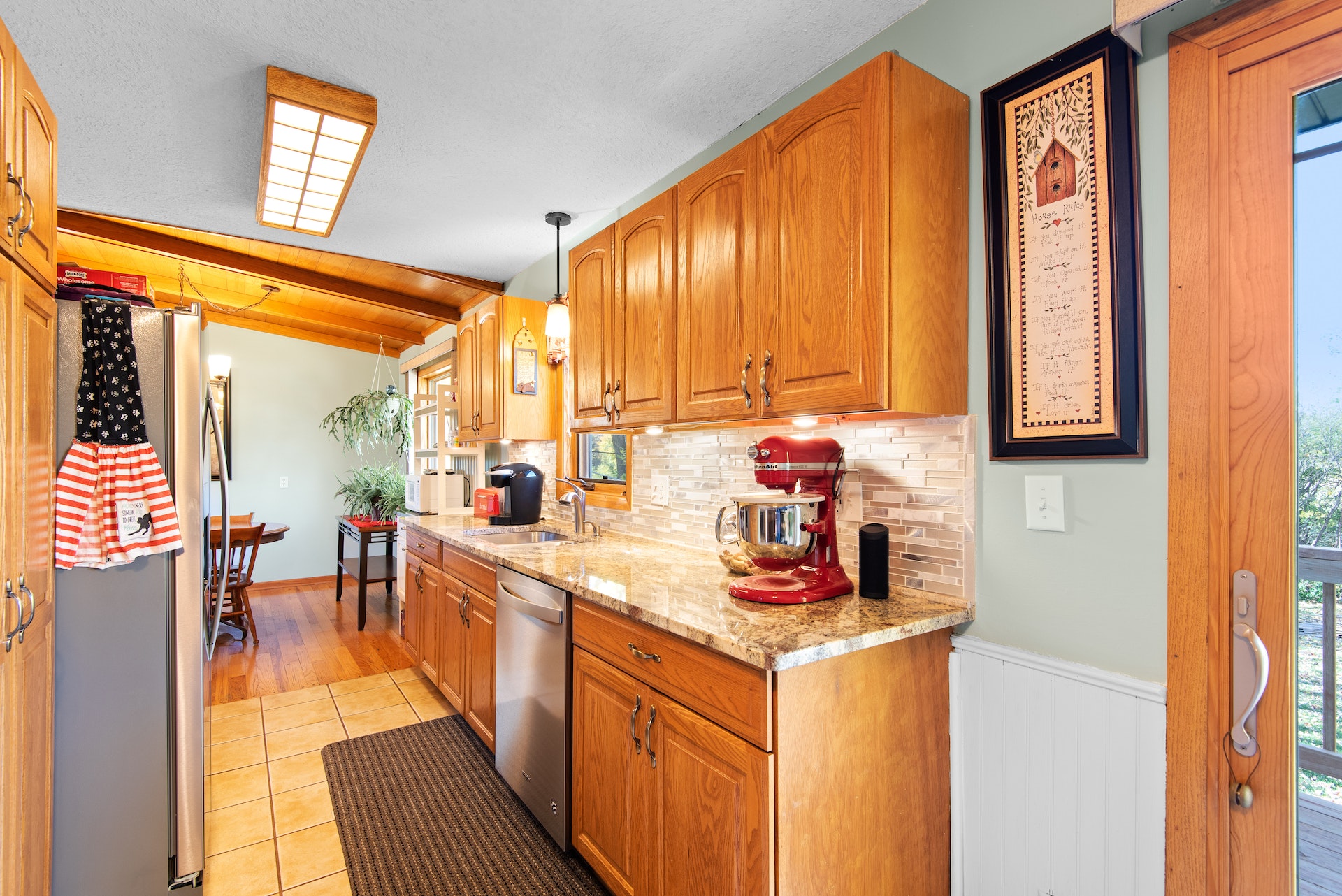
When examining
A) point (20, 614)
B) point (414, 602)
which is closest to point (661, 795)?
point (20, 614)

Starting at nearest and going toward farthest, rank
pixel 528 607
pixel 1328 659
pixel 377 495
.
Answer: pixel 1328 659
pixel 528 607
pixel 377 495

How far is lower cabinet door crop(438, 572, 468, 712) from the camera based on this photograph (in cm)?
282

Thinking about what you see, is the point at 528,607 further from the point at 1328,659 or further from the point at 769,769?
the point at 1328,659

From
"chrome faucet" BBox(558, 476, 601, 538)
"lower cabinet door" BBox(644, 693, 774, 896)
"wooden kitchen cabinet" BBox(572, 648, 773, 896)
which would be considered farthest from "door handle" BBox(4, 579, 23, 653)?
"chrome faucet" BBox(558, 476, 601, 538)

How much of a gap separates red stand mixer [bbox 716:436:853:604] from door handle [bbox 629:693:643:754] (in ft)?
1.18

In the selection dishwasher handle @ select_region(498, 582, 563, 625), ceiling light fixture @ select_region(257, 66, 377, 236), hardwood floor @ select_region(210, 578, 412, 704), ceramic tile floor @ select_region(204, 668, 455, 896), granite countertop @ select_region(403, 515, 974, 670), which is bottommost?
hardwood floor @ select_region(210, 578, 412, 704)

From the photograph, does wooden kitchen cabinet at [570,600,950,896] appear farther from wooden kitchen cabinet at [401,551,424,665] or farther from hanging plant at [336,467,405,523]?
hanging plant at [336,467,405,523]

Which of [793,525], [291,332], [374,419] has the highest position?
[291,332]

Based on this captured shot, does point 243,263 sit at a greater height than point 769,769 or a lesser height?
greater

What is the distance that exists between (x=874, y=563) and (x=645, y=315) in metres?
1.15

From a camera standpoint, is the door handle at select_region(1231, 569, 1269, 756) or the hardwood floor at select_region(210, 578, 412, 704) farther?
the hardwood floor at select_region(210, 578, 412, 704)

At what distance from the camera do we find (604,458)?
3.25 meters

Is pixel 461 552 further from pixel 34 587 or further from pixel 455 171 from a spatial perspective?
pixel 455 171

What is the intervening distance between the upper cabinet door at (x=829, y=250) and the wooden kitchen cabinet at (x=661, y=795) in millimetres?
825
